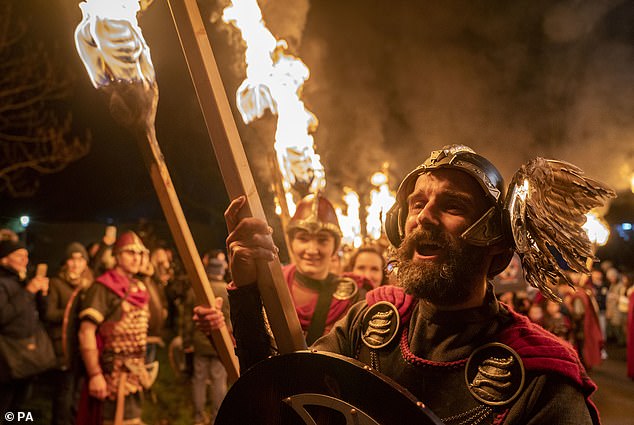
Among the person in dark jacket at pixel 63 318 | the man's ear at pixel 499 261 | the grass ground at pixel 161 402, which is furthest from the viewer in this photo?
the grass ground at pixel 161 402

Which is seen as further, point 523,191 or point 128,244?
point 128,244

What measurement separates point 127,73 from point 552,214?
235cm

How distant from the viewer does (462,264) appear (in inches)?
89.9

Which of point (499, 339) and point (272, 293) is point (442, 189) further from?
point (272, 293)

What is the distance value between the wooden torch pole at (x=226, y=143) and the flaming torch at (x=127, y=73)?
82 centimetres

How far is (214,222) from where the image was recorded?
3441 cm

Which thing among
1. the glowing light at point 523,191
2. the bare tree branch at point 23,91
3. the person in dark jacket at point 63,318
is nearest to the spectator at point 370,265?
the person in dark jacket at point 63,318

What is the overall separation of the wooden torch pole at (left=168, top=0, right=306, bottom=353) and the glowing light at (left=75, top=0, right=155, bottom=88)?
0.87m

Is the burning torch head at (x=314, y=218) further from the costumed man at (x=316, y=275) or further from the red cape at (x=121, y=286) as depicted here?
the red cape at (x=121, y=286)

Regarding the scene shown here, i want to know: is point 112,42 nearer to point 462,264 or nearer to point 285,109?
point 462,264

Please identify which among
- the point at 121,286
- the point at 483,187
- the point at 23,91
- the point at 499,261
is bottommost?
the point at 499,261

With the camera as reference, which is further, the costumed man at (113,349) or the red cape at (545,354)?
the costumed man at (113,349)

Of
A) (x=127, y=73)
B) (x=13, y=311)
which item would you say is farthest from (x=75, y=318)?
(x=127, y=73)

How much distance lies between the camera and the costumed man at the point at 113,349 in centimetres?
558
